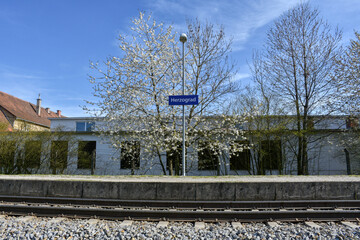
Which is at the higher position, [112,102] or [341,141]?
[112,102]

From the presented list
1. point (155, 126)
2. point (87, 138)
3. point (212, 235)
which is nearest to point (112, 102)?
point (155, 126)

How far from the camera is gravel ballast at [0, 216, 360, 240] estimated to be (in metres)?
4.52

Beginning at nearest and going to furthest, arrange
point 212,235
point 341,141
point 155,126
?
point 212,235 → point 155,126 → point 341,141

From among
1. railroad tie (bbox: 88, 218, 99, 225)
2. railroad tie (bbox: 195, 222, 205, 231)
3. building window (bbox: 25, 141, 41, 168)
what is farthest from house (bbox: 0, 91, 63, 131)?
railroad tie (bbox: 195, 222, 205, 231)

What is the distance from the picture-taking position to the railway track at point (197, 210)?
5598 millimetres

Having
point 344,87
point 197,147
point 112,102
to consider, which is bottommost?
point 197,147

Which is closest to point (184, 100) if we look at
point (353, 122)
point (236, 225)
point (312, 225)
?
point (236, 225)

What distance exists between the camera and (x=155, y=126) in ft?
47.1

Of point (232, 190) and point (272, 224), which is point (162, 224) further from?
point (232, 190)

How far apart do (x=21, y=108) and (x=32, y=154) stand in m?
26.6

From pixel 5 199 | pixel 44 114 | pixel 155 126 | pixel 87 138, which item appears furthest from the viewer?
pixel 44 114

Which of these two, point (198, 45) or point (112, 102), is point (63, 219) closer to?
point (112, 102)

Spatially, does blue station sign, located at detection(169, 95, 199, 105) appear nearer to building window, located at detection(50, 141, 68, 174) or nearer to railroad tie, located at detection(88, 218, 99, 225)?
railroad tie, located at detection(88, 218, 99, 225)

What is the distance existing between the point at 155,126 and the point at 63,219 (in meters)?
8.90
